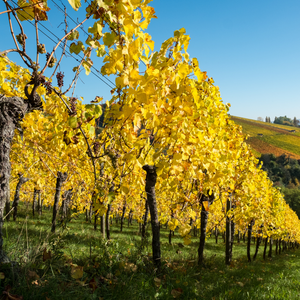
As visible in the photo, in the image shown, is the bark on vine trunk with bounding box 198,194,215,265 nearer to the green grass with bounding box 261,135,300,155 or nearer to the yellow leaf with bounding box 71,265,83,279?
the yellow leaf with bounding box 71,265,83,279

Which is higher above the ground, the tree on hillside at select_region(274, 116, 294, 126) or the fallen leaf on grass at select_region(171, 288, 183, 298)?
the tree on hillside at select_region(274, 116, 294, 126)

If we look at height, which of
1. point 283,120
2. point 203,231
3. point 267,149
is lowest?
point 203,231

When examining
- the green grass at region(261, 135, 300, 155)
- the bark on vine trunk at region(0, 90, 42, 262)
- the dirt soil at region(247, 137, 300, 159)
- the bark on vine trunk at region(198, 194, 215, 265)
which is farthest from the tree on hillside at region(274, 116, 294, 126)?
the bark on vine trunk at region(0, 90, 42, 262)

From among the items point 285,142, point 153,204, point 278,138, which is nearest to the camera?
point 153,204

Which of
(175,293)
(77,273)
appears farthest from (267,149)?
(77,273)

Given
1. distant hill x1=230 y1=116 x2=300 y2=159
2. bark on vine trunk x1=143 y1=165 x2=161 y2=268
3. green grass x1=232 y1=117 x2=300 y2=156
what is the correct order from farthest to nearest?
green grass x1=232 y1=117 x2=300 y2=156 → distant hill x1=230 y1=116 x2=300 y2=159 → bark on vine trunk x1=143 y1=165 x2=161 y2=268

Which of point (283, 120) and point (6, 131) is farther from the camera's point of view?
point (283, 120)

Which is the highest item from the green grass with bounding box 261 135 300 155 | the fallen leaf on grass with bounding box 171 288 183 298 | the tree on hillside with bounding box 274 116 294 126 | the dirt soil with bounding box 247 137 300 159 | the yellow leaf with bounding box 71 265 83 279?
the tree on hillside with bounding box 274 116 294 126

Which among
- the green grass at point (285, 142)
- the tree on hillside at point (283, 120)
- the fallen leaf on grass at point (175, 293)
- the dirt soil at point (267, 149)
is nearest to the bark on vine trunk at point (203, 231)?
the fallen leaf on grass at point (175, 293)

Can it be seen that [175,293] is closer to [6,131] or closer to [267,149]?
[6,131]

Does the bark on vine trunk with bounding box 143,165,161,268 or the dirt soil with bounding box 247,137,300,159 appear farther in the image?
the dirt soil with bounding box 247,137,300,159

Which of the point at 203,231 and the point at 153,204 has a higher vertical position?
the point at 153,204

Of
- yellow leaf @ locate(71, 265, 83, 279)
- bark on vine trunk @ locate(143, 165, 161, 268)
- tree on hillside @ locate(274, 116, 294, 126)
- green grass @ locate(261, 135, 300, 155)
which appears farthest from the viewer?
tree on hillside @ locate(274, 116, 294, 126)

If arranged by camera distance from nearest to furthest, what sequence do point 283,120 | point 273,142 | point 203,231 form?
point 203,231 → point 273,142 → point 283,120
